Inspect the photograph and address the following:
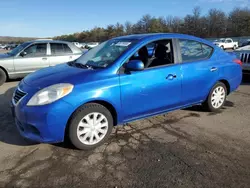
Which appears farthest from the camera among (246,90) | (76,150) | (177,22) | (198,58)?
(177,22)

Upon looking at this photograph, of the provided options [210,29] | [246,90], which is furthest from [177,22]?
[246,90]

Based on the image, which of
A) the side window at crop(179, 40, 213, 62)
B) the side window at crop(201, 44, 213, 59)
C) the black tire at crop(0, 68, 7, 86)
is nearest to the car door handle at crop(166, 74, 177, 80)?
the side window at crop(179, 40, 213, 62)

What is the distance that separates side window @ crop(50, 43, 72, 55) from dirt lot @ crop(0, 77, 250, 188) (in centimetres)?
498

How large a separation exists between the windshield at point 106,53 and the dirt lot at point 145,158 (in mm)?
1229

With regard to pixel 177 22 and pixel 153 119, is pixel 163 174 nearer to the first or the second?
pixel 153 119

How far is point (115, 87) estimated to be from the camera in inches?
136

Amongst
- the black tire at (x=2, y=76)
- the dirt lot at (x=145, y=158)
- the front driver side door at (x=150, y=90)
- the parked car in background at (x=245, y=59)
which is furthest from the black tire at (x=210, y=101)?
the black tire at (x=2, y=76)

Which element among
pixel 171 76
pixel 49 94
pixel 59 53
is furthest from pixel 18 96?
pixel 59 53

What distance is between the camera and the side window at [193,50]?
4301 mm

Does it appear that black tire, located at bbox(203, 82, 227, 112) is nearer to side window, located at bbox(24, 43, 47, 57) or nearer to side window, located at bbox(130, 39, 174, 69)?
side window, located at bbox(130, 39, 174, 69)

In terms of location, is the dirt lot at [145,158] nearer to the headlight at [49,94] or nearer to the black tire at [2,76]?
the headlight at [49,94]

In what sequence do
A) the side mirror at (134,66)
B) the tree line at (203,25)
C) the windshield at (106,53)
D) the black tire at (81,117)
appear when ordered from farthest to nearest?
the tree line at (203,25) < the windshield at (106,53) < the side mirror at (134,66) < the black tire at (81,117)

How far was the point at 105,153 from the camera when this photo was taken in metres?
3.34

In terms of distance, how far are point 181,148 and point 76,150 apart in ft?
5.05
